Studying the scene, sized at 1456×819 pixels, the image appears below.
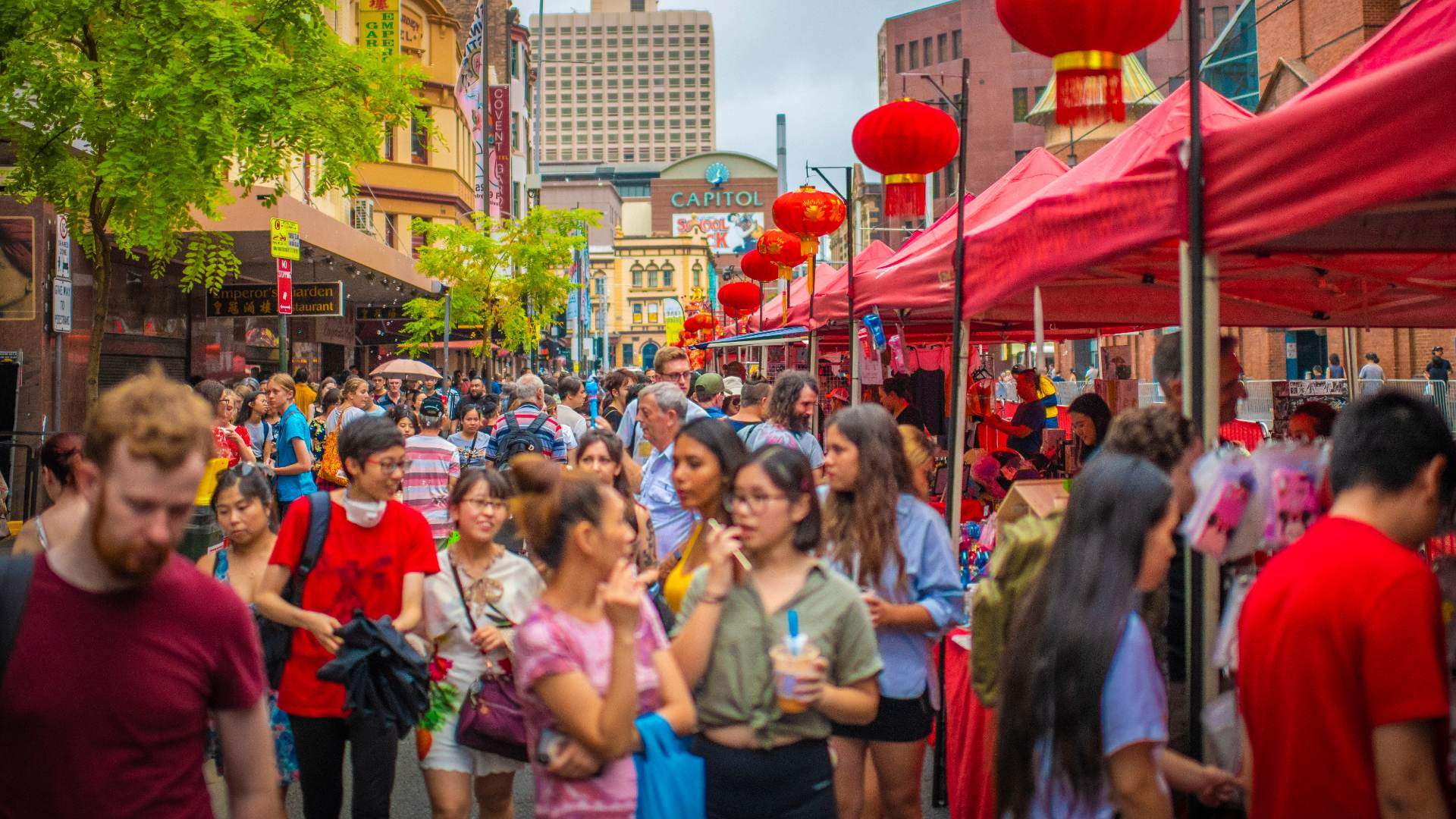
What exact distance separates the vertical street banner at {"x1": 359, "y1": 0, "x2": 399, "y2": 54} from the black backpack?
23832 millimetres

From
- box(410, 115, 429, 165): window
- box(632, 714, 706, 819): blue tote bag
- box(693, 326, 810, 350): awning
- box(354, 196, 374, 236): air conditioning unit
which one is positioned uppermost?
box(410, 115, 429, 165): window

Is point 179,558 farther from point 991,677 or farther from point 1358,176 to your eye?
point 1358,176

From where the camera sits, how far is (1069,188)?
5230 millimetres

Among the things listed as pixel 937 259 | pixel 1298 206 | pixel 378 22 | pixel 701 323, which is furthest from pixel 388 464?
pixel 701 323

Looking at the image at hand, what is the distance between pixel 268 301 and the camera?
19078mm

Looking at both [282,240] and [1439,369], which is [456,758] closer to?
[282,240]

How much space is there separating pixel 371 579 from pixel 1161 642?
2814mm

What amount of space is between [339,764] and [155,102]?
25.5ft

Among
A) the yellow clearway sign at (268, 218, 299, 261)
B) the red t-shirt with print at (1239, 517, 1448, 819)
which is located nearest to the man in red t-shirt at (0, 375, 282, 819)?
the red t-shirt with print at (1239, 517, 1448, 819)

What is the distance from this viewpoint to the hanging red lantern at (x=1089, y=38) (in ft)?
15.3

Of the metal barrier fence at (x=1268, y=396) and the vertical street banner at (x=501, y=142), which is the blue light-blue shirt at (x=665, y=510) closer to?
the metal barrier fence at (x=1268, y=396)

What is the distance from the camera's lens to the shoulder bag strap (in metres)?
2.20

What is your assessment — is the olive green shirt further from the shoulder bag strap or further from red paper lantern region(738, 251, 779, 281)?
red paper lantern region(738, 251, 779, 281)

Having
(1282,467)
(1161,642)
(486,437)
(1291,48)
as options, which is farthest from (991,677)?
(1291,48)
